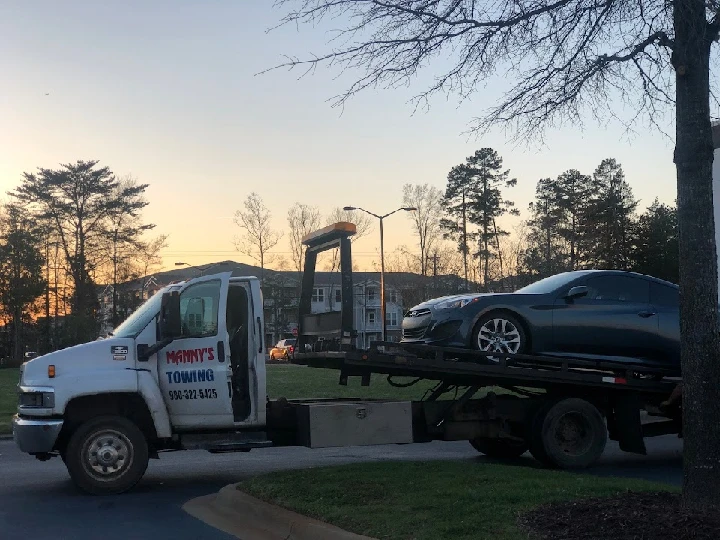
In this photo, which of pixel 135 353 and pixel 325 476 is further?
pixel 135 353

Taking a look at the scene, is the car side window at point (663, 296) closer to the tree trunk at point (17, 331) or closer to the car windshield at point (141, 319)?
the car windshield at point (141, 319)

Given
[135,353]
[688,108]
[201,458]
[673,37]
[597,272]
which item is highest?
[673,37]

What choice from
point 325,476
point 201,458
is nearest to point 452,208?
point 201,458

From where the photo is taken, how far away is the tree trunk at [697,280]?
6551 millimetres

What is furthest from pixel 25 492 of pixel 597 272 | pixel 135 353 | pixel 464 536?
pixel 597 272

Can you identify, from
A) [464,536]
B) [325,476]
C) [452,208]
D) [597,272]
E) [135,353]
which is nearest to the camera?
[464,536]

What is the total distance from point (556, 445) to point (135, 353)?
5.30m

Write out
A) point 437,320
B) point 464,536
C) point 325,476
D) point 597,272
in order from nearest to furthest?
point 464,536 → point 325,476 → point 437,320 → point 597,272

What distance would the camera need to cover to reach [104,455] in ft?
31.7

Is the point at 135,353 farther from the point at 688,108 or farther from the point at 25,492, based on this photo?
the point at 688,108

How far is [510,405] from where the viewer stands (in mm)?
11547

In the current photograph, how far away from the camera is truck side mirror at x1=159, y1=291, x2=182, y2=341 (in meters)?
9.72

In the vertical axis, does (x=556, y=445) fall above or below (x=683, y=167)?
below

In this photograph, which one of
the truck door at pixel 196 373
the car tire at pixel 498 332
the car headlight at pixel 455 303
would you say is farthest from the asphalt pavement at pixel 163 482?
the car headlight at pixel 455 303
